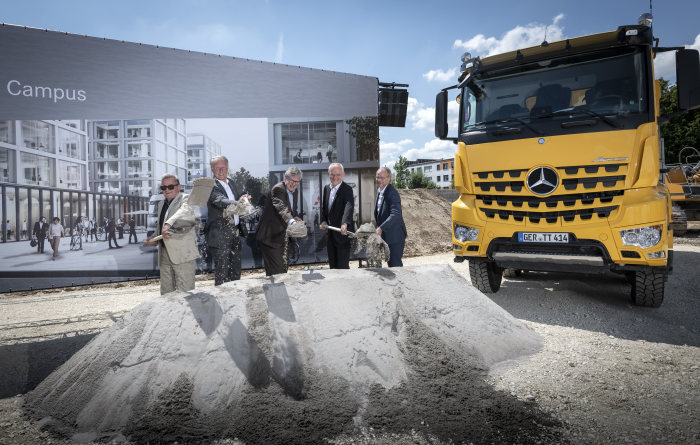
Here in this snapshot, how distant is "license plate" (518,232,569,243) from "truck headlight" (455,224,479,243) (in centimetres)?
54

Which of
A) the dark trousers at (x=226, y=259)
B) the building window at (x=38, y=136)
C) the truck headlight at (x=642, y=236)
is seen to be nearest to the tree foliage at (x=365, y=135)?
the dark trousers at (x=226, y=259)

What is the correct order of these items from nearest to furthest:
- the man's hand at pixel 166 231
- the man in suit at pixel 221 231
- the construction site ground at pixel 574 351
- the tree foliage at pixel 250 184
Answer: the construction site ground at pixel 574 351
the man's hand at pixel 166 231
the man in suit at pixel 221 231
the tree foliage at pixel 250 184

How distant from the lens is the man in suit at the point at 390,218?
4.97 metres

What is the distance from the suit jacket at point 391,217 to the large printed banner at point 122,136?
245cm

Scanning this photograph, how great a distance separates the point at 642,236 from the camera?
409 cm

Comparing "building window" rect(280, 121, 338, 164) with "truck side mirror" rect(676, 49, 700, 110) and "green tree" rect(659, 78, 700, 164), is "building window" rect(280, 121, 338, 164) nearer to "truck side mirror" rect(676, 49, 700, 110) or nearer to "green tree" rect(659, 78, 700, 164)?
"truck side mirror" rect(676, 49, 700, 110)

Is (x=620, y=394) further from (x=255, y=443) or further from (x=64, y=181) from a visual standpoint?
(x=64, y=181)

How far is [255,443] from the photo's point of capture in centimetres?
225

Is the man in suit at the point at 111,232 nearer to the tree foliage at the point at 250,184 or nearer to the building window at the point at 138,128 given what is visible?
the building window at the point at 138,128

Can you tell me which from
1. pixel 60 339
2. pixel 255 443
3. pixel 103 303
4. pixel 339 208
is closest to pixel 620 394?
pixel 255 443

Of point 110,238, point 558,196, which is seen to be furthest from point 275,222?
point 110,238

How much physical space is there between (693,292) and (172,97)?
8.80 m

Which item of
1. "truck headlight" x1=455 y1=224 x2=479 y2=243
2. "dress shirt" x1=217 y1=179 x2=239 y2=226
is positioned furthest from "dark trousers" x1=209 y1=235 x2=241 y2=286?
"truck headlight" x1=455 y1=224 x2=479 y2=243

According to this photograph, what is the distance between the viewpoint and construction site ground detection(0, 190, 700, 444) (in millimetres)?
2367
